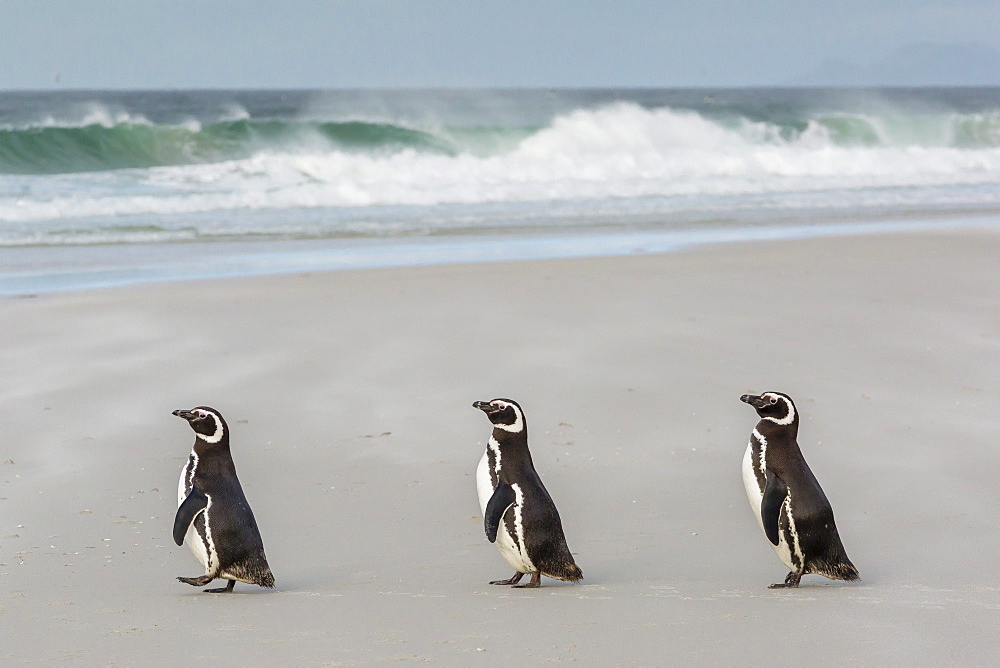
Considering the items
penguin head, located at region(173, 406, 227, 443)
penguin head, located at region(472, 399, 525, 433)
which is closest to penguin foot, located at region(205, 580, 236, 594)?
penguin head, located at region(173, 406, 227, 443)

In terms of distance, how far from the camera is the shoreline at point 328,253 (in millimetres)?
10484

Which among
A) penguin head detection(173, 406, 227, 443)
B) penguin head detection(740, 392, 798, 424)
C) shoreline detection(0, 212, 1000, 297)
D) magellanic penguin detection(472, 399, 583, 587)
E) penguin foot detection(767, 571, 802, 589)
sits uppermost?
penguin head detection(740, 392, 798, 424)

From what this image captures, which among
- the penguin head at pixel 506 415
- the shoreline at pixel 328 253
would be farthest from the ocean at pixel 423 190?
the penguin head at pixel 506 415

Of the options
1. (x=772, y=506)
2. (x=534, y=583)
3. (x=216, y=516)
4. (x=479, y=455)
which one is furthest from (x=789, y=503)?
(x=479, y=455)

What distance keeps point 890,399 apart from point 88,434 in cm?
388

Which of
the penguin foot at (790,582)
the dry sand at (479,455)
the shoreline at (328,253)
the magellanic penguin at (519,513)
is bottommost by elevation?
the shoreline at (328,253)

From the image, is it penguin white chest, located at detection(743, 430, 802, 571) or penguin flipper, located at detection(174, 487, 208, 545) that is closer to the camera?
penguin flipper, located at detection(174, 487, 208, 545)

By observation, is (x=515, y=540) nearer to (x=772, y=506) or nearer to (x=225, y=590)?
(x=772, y=506)

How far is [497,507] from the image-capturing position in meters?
3.62

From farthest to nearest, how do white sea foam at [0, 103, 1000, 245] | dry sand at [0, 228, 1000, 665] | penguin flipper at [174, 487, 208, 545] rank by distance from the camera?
white sea foam at [0, 103, 1000, 245] → penguin flipper at [174, 487, 208, 545] → dry sand at [0, 228, 1000, 665]

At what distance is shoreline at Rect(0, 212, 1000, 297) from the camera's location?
10.5 meters

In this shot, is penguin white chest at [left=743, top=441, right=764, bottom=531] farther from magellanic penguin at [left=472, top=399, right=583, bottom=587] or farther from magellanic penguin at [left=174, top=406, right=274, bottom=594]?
magellanic penguin at [left=174, top=406, right=274, bottom=594]

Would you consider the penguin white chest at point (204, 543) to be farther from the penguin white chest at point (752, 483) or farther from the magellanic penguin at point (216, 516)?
the penguin white chest at point (752, 483)

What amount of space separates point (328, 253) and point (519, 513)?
8.73m
